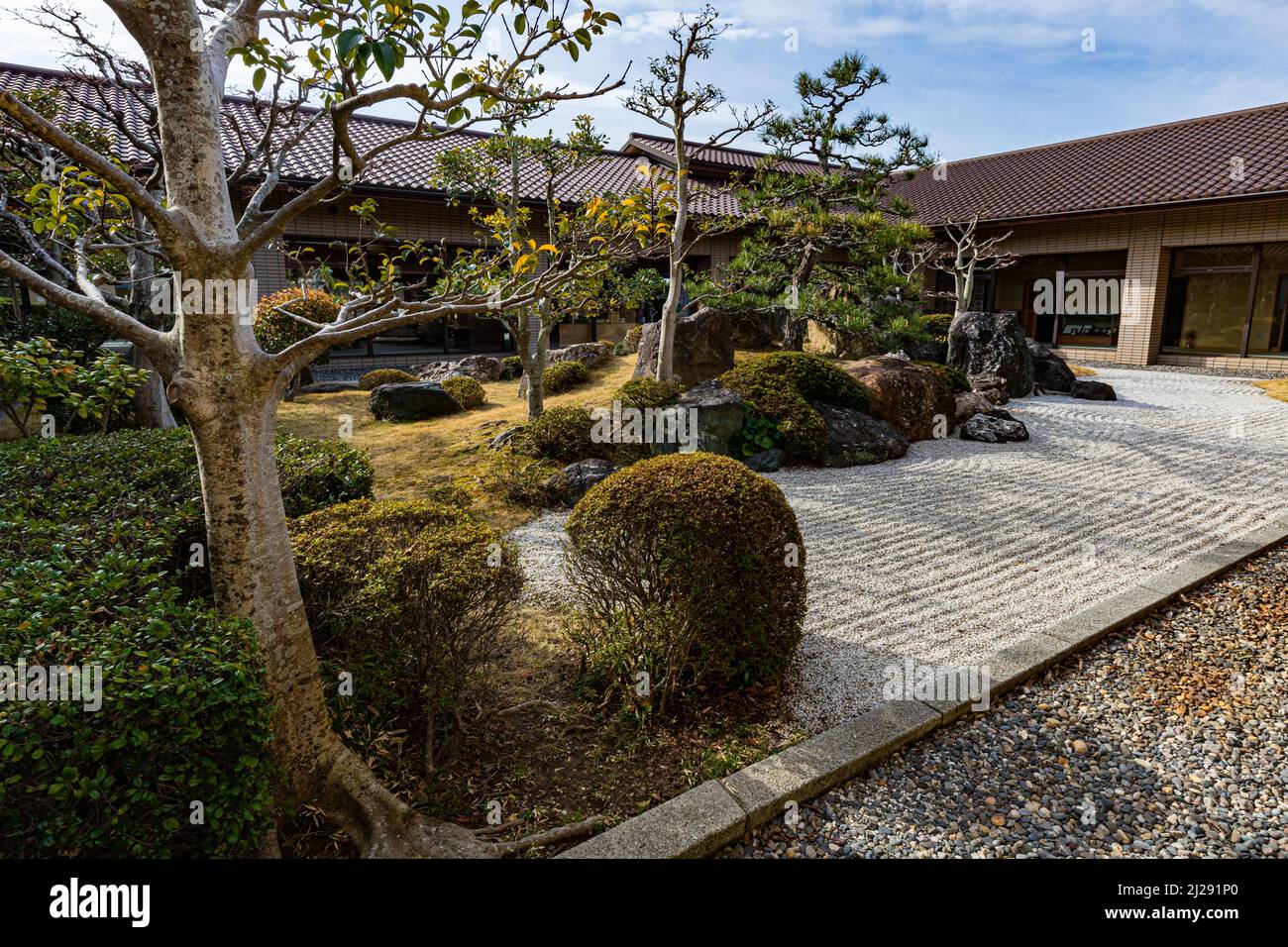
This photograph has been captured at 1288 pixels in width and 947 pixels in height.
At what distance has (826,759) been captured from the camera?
2928mm

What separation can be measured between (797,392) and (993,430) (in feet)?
9.96

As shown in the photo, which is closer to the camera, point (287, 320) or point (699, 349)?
point (699, 349)

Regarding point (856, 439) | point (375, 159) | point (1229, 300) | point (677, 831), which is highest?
point (375, 159)

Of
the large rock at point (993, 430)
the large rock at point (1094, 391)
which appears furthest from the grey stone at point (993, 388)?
the large rock at point (993, 430)

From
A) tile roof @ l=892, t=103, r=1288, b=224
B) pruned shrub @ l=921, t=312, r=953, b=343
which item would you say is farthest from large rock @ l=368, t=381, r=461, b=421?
tile roof @ l=892, t=103, r=1288, b=224

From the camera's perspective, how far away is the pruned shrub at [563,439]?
7770 mm

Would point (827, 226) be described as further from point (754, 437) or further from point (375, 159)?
point (375, 159)

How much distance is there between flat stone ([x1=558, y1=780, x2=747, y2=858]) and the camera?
2441mm

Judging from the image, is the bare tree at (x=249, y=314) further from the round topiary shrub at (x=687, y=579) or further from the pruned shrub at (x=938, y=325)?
the pruned shrub at (x=938, y=325)

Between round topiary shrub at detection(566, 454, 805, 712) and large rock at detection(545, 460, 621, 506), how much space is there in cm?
328

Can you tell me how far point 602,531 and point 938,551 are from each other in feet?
11.1

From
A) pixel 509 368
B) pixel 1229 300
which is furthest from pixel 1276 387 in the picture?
pixel 509 368

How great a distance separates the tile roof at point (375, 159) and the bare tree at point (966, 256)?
585cm

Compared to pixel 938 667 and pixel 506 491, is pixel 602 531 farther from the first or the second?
pixel 506 491
